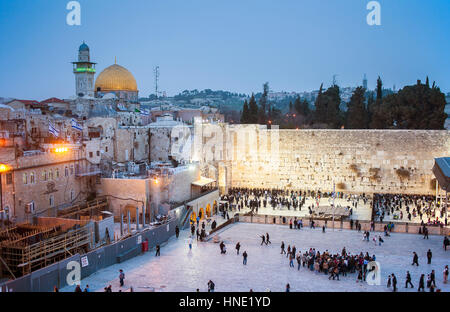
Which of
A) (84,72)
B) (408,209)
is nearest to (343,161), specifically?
(408,209)

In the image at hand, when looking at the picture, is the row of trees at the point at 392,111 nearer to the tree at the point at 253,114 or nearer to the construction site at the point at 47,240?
the tree at the point at 253,114

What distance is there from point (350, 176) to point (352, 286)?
15.5 m

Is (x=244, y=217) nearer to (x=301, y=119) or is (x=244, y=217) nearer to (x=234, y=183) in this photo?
(x=234, y=183)

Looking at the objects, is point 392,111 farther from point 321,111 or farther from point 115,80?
point 115,80

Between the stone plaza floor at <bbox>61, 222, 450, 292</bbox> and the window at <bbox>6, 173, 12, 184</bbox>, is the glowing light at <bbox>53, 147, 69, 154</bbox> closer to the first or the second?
the window at <bbox>6, 173, 12, 184</bbox>

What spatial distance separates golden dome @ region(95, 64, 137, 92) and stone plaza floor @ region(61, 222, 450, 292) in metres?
21.4

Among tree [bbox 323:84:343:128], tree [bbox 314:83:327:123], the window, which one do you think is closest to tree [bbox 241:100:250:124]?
tree [bbox 314:83:327:123]

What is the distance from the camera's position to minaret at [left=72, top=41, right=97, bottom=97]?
3744 centimetres

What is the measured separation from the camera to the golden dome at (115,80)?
1378 inches

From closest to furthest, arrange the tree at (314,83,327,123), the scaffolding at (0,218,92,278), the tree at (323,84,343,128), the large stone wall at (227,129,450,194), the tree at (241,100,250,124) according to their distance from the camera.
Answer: the scaffolding at (0,218,92,278) < the large stone wall at (227,129,450,194) < the tree at (323,84,343,128) < the tree at (314,83,327,123) < the tree at (241,100,250,124)

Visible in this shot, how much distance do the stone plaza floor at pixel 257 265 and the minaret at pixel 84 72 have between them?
2503 cm

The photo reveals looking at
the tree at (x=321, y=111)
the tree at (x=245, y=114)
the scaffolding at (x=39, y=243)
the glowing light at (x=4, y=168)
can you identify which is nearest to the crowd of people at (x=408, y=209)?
the tree at (x=321, y=111)

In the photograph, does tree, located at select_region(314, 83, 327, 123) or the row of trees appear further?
tree, located at select_region(314, 83, 327, 123)
